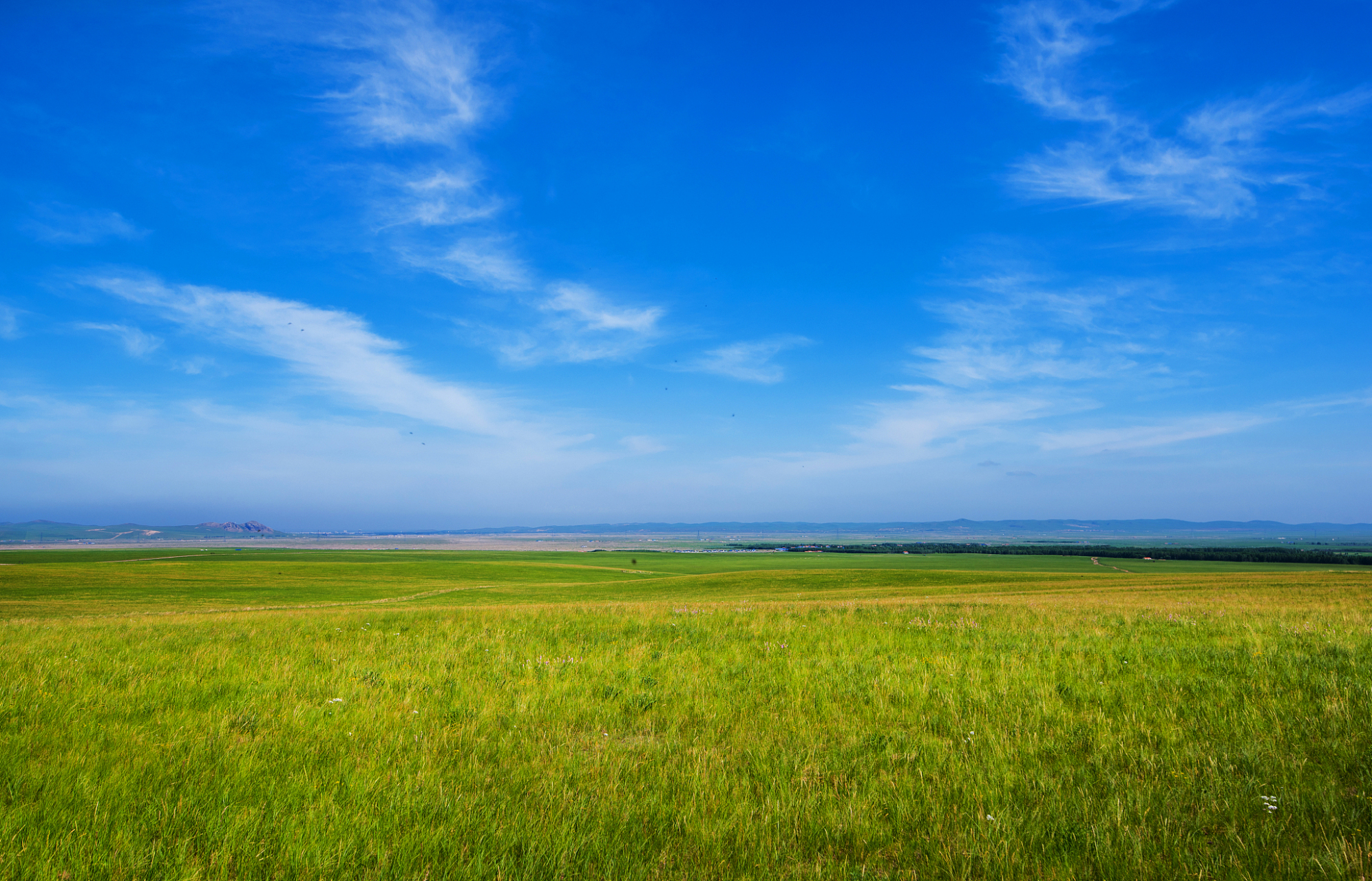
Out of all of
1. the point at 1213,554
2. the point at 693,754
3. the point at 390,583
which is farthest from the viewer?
the point at 1213,554

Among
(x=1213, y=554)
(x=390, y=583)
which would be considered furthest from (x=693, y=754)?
(x=1213, y=554)

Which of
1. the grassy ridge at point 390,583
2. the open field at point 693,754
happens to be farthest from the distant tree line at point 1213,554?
the open field at point 693,754

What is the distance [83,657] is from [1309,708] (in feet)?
54.8

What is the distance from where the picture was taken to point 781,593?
→ 46.2 meters

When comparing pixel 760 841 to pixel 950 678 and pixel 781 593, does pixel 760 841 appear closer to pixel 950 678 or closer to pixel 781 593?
pixel 950 678

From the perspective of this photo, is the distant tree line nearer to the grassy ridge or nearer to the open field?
the grassy ridge

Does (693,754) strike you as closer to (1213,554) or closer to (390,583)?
(390,583)

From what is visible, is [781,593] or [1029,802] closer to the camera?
[1029,802]

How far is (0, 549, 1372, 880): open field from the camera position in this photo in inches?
148

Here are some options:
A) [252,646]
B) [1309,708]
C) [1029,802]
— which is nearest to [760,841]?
[1029,802]

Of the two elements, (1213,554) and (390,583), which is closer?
(390,583)

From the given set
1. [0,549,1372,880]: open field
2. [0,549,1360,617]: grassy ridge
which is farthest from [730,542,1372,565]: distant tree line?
[0,549,1372,880]: open field

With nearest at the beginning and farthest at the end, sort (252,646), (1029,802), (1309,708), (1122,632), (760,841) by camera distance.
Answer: (760,841)
(1029,802)
(1309,708)
(252,646)
(1122,632)

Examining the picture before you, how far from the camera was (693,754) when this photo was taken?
546 cm
